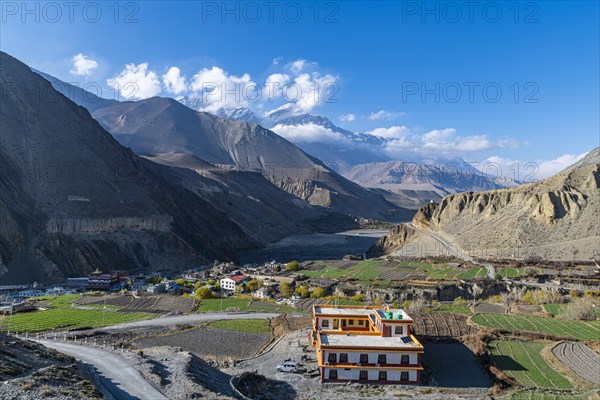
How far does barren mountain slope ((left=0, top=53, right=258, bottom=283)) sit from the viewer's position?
84.5 meters

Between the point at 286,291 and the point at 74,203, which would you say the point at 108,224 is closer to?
the point at 74,203

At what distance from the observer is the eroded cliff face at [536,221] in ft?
271

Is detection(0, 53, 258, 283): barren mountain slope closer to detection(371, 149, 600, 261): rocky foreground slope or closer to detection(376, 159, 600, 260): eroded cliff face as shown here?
detection(371, 149, 600, 261): rocky foreground slope

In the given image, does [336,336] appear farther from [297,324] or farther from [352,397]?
[297,324]

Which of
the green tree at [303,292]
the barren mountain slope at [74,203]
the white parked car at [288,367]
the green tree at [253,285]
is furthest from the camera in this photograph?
the barren mountain slope at [74,203]

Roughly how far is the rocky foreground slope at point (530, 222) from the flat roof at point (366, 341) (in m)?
58.9

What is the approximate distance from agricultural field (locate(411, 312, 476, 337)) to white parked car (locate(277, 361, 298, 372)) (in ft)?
37.4

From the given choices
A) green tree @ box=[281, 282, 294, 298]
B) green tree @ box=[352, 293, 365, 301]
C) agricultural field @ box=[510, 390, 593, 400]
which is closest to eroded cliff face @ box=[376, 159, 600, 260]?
green tree @ box=[352, 293, 365, 301]

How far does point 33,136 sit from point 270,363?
92.0 m

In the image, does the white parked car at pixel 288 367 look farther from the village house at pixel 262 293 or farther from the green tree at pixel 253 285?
the green tree at pixel 253 285

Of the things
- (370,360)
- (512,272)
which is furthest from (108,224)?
(370,360)

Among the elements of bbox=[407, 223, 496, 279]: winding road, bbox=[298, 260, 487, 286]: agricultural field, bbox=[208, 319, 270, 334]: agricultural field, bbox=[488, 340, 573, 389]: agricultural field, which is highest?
bbox=[407, 223, 496, 279]: winding road

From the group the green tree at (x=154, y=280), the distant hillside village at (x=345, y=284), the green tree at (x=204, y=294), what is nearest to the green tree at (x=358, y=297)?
the distant hillside village at (x=345, y=284)

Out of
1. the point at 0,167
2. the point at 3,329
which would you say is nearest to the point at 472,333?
the point at 3,329
